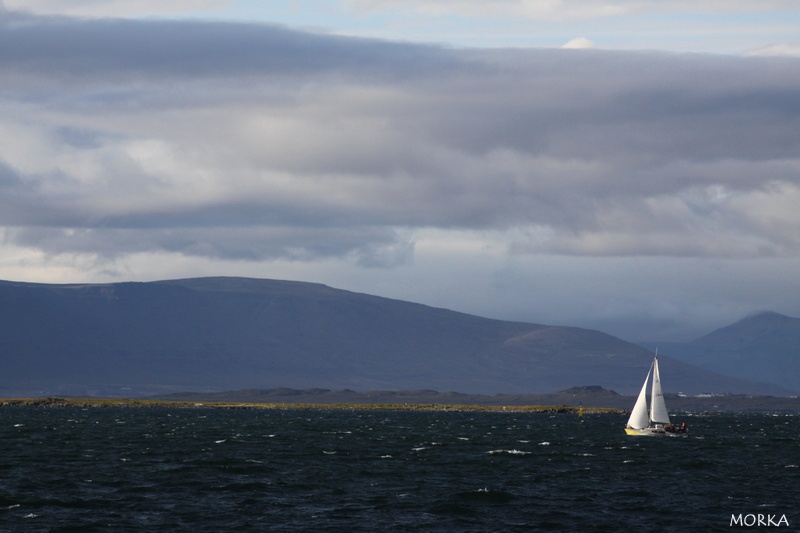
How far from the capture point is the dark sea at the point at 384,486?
2581 inches

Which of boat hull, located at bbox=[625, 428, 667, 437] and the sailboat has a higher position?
the sailboat

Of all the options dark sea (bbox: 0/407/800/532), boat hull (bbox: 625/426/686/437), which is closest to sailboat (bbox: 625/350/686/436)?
boat hull (bbox: 625/426/686/437)

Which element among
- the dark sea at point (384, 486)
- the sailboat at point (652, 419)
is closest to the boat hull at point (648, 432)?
the sailboat at point (652, 419)

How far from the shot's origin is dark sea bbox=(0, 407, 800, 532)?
215 feet

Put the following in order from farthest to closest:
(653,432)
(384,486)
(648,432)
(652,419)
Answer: (652,419), (648,432), (653,432), (384,486)

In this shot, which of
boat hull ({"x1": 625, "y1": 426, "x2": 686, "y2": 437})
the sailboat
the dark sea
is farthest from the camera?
the sailboat

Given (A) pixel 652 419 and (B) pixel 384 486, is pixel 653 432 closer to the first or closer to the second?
(A) pixel 652 419

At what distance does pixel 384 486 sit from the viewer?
272 ft

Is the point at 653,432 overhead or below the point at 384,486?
overhead

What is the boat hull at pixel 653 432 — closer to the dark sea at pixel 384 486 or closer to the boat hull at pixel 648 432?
the boat hull at pixel 648 432

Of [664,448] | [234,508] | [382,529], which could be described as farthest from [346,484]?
[664,448]

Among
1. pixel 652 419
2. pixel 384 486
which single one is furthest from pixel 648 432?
pixel 384 486

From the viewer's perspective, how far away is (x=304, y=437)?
146m

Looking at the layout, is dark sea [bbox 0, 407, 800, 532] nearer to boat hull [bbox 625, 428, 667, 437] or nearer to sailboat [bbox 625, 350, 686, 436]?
boat hull [bbox 625, 428, 667, 437]
